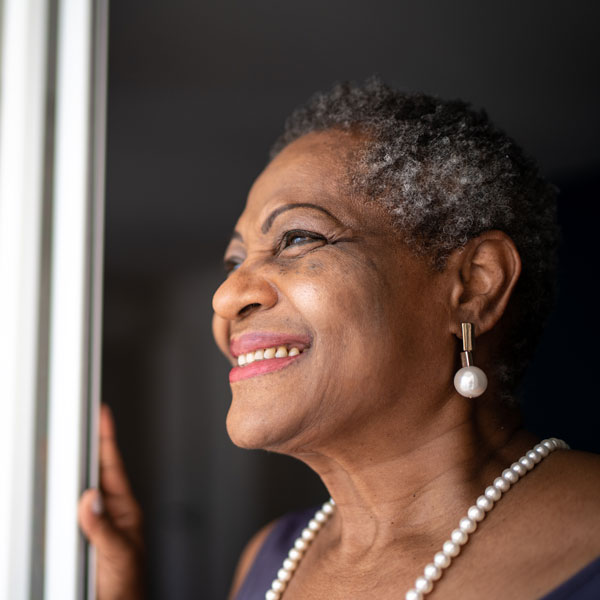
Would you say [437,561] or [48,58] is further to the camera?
[48,58]

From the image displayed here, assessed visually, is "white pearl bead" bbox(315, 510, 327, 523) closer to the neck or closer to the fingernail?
the neck

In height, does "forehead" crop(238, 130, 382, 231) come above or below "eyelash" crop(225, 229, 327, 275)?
above

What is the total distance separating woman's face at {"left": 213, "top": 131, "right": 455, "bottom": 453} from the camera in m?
1.07

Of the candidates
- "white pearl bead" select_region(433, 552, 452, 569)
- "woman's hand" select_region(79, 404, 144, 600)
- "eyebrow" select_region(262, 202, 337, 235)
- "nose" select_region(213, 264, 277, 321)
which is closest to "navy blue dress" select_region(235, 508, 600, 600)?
"woman's hand" select_region(79, 404, 144, 600)

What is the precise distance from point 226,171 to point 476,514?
1.03 m

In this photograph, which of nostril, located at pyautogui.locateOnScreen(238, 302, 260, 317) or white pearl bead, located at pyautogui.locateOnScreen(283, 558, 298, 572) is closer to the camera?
nostril, located at pyautogui.locateOnScreen(238, 302, 260, 317)

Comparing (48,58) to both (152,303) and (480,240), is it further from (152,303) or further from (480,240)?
(152,303)

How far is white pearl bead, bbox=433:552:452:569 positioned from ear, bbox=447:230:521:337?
346 millimetres

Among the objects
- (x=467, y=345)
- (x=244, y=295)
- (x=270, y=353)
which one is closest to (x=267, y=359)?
(x=270, y=353)

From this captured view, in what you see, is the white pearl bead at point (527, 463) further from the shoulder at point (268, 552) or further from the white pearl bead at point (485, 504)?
the shoulder at point (268, 552)

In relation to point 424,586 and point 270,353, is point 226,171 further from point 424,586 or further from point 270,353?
point 424,586

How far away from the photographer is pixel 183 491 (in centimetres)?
229

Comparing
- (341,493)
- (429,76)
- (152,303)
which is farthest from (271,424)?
(152,303)

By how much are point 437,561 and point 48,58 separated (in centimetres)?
104
